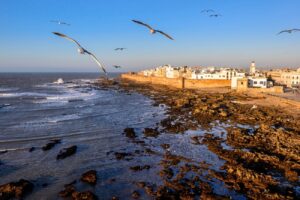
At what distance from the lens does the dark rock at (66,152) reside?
15.5m

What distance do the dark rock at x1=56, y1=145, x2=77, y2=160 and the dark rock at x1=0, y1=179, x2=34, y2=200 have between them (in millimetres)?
3706

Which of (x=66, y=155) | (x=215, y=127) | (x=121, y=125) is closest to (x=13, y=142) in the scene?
(x=66, y=155)

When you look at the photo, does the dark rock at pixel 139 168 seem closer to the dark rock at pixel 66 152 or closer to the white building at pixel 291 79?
the dark rock at pixel 66 152

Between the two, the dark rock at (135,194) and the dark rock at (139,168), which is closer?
the dark rock at (135,194)

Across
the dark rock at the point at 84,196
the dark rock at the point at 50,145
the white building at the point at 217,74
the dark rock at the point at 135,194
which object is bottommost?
the dark rock at the point at 135,194

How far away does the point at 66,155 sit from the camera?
618 inches

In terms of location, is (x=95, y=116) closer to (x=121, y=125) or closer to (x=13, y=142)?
(x=121, y=125)

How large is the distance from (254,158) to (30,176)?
1074cm

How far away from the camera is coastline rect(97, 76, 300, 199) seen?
11.3 metres

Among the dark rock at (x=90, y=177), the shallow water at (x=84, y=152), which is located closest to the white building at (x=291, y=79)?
the shallow water at (x=84, y=152)

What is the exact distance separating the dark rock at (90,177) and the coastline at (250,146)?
10.2 ft

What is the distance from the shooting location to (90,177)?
40.7ft

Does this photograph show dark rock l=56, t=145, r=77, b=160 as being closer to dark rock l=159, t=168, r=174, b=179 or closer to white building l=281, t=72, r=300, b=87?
dark rock l=159, t=168, r=174, b=179

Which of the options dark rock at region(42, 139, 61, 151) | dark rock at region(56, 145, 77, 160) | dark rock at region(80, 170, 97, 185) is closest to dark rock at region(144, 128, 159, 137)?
dark rock at region(56, 145, 77, 160)
